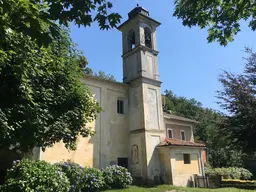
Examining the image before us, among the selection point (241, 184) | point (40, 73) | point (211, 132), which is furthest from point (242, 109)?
point (211, 132)

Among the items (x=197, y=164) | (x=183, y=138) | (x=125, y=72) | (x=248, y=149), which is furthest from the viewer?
(x=183, y=138)

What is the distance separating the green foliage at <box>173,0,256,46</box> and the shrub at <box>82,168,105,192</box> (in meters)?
9.78

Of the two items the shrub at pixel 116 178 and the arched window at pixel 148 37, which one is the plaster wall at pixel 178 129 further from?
the shrub at pixel 116 178

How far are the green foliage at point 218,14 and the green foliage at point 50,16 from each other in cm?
280

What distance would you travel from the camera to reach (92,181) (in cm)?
1245

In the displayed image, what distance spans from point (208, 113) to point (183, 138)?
28.5m

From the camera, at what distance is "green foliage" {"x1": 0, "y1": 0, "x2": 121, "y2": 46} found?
12.0 ft

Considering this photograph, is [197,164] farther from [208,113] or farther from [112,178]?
[208,113]

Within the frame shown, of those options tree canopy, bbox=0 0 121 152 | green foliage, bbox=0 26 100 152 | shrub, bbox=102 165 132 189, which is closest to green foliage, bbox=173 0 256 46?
tree canopy, bbox=0 0 121 152

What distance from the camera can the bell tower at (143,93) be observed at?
17.8 metres

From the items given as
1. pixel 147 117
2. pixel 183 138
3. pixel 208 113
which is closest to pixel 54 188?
pixel 147 117

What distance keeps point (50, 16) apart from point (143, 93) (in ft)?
51.2

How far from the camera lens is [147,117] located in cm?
1866

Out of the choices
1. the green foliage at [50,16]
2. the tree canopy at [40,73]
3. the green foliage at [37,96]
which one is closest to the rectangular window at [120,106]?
the tree canopy at [40,73]
